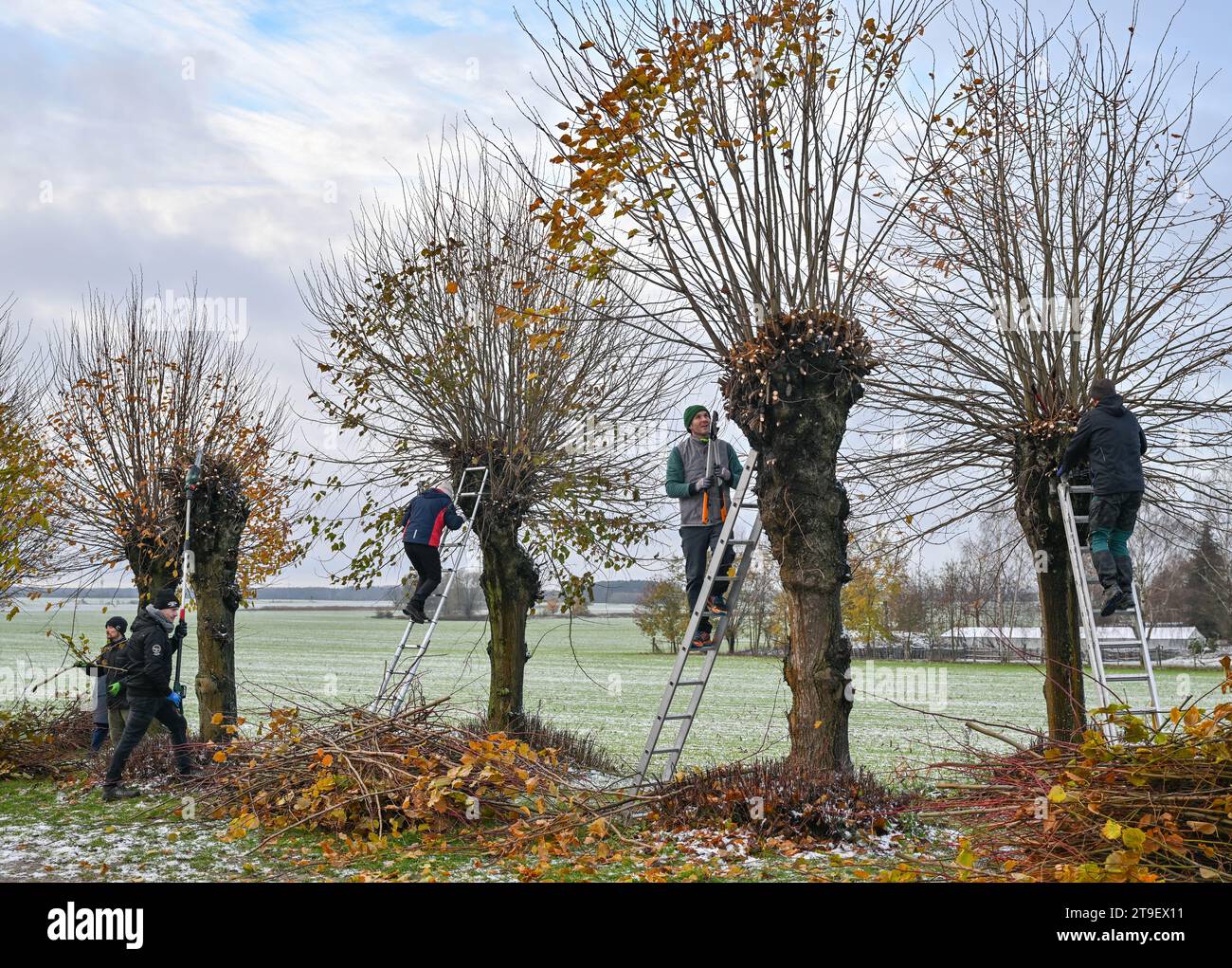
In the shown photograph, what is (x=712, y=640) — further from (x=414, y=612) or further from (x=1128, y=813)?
(x=414, y=612)

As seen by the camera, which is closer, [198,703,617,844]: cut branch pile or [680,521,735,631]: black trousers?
[198,703,617,844]: cut branch pile

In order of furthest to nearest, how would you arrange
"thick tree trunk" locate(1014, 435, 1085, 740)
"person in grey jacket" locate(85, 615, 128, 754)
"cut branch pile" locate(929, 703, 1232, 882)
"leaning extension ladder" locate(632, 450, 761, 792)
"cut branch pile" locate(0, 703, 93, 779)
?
"cut branch pile" locate(0, 703, 93, 779) < "person in grey jacket" locate(85, 615, 128, 754) < "thick tree trunk" locate(1014, 435, 1085, 740) < "leaning extension ladder" locate(632, 450, 761, 792) < "cut branch pile" locate(929, 703, 1232, 882)

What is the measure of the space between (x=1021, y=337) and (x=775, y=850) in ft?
20.6

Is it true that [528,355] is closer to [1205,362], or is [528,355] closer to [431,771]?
[431,771]

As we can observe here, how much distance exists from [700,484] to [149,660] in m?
5.75

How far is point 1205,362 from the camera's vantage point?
10.9 meters

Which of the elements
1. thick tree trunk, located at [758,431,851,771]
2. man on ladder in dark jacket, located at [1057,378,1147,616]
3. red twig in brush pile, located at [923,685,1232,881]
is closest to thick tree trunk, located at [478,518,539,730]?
thick tree trunk, located at [758,431,851,771]

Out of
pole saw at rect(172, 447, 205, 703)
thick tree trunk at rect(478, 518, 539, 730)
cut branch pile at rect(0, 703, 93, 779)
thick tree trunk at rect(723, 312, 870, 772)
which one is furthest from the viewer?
thick tree trunk at rect(478, 518, 539, 730)

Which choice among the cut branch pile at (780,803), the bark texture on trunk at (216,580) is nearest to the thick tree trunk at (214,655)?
the bark texture on trunk at (216,580)

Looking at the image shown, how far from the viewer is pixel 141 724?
1021 centimetres

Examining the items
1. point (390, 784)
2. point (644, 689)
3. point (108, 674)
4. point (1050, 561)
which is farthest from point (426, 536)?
point (644, 689)

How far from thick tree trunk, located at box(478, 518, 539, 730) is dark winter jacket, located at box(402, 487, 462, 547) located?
1.18m

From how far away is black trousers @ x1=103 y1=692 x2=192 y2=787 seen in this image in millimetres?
10180

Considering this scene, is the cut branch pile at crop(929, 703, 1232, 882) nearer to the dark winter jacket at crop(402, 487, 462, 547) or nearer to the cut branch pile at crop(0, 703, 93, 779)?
the dark winter jacket at crop(402, 487, 462, 547)
